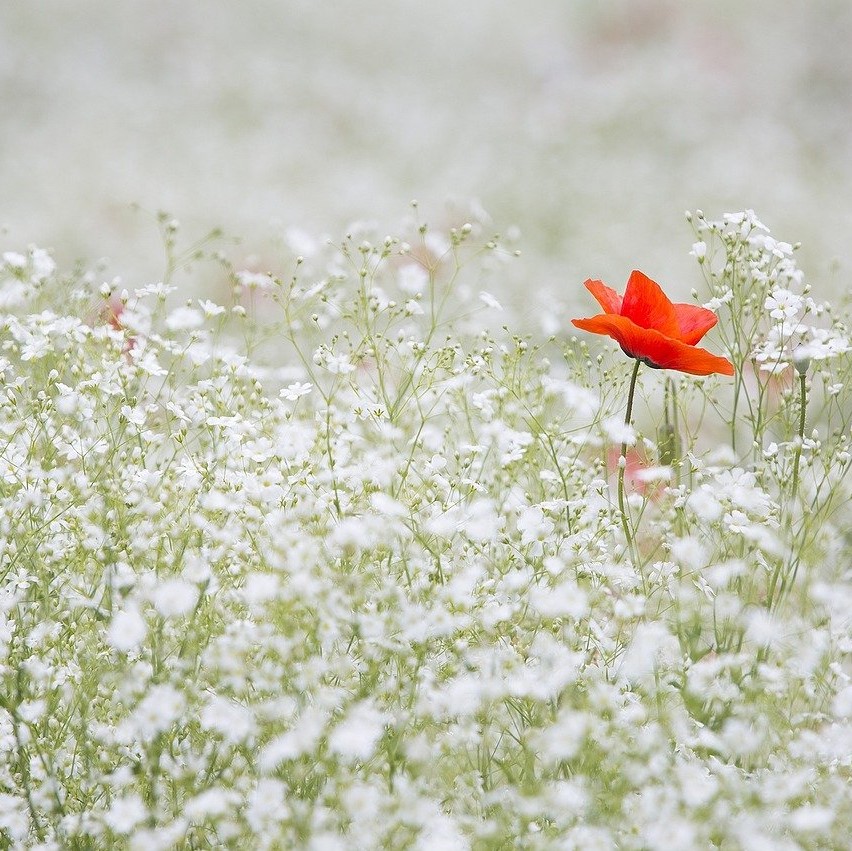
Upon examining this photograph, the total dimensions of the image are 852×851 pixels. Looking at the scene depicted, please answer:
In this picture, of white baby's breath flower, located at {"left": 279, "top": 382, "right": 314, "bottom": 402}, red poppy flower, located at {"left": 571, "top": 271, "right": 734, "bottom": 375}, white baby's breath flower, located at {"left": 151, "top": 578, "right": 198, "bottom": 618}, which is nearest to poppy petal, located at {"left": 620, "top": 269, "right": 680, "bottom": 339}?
red poppy flower, located at {"left": 571, "top": 271, "right": 734, "bottom": 375}

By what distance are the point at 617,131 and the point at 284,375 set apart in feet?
10.2

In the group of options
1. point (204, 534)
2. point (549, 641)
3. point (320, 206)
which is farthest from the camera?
point (320, 206)

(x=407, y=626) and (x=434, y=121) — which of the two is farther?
(x=434, y=121)

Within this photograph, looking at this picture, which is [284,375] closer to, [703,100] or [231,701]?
[231,701]

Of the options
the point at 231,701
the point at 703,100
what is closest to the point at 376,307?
the point at 231,701

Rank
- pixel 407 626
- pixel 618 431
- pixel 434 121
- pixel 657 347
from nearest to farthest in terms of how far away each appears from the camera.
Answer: pixel 407 626 < pixel 618 431 < pixel 657 347 < pixel 434 121

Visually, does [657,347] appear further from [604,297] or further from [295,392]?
[295,392]

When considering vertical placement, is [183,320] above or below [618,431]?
above

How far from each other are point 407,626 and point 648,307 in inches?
21.8

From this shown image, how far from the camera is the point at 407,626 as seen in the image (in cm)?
104

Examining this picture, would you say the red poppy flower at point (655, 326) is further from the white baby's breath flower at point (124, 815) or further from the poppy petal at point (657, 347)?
the white baby's breath flower at point (124, 815)

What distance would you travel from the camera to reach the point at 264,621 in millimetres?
1138

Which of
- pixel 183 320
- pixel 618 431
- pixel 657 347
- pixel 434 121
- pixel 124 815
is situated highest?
pixel 434 121

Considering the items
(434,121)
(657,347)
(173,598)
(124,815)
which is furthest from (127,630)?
(434,121)
